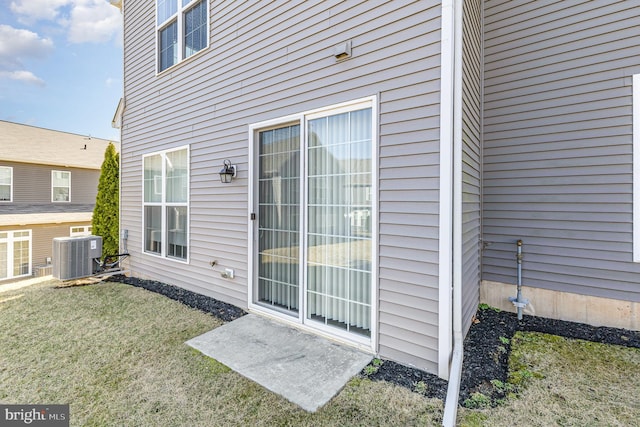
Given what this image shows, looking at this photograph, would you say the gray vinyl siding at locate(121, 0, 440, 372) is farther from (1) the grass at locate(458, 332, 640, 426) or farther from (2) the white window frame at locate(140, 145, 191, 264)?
(1) the grass at locate(458, 332, 640, 426)

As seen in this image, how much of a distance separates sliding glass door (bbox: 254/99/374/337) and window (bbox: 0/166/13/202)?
13.4 m

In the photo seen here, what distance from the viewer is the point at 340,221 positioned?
3.02 meters

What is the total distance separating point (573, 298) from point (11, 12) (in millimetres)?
18377

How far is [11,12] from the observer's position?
1088 cm

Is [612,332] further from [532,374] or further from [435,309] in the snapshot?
[435,309]

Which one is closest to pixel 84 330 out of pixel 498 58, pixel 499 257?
pixel 499 257

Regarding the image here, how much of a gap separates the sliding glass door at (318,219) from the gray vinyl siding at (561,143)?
208 centimetres

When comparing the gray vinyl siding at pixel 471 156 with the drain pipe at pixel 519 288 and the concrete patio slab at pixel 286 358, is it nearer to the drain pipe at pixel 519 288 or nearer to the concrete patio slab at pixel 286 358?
the drain pipe at pixel 519 288

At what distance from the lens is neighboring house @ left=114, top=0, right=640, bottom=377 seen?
2.47 metres

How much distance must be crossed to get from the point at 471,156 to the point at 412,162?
3.71 feet

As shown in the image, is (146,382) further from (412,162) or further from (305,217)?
(412,162)

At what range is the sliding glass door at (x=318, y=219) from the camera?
2.87 meters

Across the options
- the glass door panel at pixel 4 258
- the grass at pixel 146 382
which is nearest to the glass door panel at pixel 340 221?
the grass at pixel 146 382

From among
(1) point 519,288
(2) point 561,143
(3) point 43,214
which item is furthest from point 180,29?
(3) point 43,214
